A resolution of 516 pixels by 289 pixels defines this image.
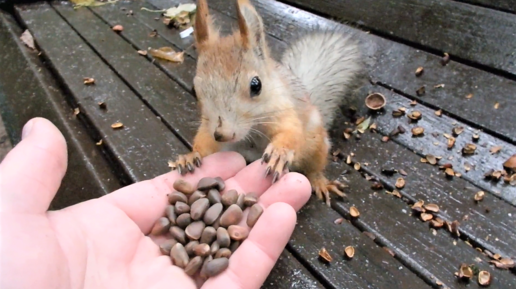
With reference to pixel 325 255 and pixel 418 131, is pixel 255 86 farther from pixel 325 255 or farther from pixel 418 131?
pixel 418 131

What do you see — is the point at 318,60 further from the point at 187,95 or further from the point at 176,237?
the point at 176,237

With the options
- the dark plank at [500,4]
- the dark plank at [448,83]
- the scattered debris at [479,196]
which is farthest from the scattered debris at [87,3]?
the scattered debris at [479,196]

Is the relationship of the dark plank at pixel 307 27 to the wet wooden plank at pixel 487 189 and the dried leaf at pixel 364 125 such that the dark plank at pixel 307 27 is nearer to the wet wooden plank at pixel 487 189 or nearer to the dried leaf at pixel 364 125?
the wet wooden plank at pixel 487 189

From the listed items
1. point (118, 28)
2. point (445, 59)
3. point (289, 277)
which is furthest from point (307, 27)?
point (289, 277)

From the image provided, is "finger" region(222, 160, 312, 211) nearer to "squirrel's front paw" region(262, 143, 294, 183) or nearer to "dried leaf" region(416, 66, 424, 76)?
"squirrel's front paw" region(262, 143, 294, 183)

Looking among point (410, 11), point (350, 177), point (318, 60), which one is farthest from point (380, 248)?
point (410, 11)

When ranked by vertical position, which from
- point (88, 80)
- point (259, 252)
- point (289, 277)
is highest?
point (259, 252)
